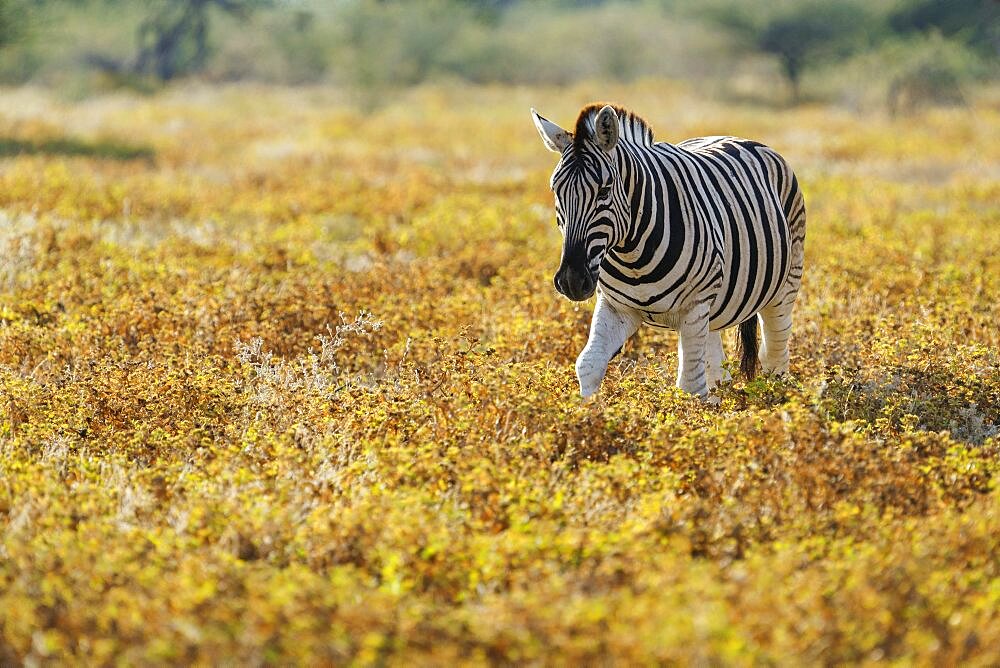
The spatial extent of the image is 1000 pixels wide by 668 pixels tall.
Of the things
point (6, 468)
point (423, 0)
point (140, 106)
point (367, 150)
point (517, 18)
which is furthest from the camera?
point (517, 18)

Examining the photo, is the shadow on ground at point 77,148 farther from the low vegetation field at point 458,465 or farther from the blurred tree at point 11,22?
the low vegetation field at point 458,465

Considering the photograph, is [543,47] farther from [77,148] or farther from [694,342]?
[694,342]

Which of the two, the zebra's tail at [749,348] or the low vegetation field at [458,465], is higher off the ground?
the zebra's tail at [749,348]

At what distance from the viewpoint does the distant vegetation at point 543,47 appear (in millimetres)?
32766

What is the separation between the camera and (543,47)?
5500 cm

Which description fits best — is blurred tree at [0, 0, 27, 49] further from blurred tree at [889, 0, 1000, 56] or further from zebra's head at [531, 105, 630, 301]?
blurred tree at [889, 0, 1000, 56]

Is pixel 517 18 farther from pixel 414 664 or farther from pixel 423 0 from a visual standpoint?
pixel 414 664

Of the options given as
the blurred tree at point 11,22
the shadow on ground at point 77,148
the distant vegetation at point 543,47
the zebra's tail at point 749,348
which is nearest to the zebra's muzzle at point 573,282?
the zebra's tail at point 749,348

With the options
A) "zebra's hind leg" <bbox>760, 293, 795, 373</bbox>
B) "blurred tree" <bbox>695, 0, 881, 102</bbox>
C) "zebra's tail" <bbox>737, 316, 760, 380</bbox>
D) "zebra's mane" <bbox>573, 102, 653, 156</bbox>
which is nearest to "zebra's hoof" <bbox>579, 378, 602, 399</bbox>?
"zebra's mane" <bbox>573, 102, 653, 156</bbox>

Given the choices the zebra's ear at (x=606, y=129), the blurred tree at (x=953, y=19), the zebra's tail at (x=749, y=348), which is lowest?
the zebra's tail at (x=749, y=348)

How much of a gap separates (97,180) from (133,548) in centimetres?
1048

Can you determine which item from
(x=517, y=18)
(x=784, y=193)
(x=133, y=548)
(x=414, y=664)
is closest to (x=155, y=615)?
(x=133, y=548)

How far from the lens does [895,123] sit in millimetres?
24312

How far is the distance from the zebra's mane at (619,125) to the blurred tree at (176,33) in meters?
41.3
